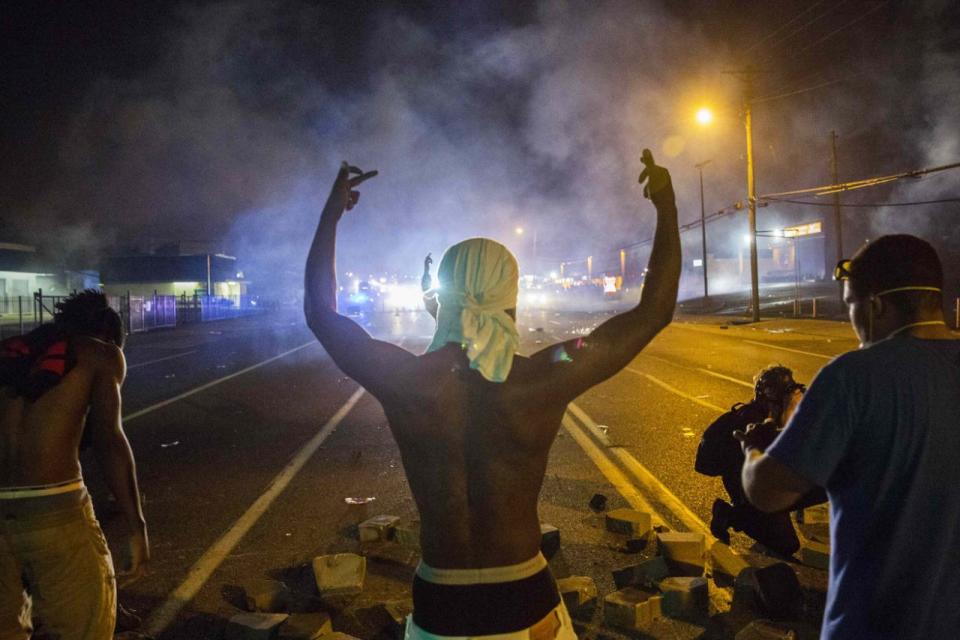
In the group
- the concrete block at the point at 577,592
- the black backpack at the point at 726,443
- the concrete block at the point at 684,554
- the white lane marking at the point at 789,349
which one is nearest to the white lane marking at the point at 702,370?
the white lane marking at the point at 789,349

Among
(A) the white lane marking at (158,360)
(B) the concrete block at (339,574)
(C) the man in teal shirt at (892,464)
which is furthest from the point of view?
(A) the white lane marking at (158,360)

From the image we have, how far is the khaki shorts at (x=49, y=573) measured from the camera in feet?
9.00

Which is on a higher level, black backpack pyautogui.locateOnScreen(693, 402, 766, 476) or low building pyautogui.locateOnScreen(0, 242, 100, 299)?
low building pyautogui.locateOnScreen(0, 242, 100, 299)

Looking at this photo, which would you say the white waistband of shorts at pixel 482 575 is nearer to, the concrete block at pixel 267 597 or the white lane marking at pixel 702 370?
the concrete block at pixel 267 597

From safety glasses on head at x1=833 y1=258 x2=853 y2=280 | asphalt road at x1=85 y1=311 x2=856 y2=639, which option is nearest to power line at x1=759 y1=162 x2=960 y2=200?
asphalt road at x1=85 y1=311 x2=856 y2=639

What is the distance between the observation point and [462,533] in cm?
202

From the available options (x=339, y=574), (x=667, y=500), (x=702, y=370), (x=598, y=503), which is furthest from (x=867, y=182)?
(x=339, y=574)

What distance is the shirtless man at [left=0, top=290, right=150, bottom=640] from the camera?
2.76 meters

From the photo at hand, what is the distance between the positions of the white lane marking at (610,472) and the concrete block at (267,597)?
2.85 meters

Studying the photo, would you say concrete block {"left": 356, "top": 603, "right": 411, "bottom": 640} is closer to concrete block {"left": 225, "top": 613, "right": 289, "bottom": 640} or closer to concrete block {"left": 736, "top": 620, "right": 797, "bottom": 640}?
concrete block {"left": 225, "top": 613, "right": 289, "bottom": 640}

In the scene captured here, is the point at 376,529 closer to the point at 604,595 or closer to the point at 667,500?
the point at 604,595

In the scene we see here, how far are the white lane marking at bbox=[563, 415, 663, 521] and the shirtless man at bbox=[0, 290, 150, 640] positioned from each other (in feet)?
13.1

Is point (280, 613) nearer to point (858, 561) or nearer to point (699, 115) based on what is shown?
point (858, 561)

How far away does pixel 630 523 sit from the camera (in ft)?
16.5
